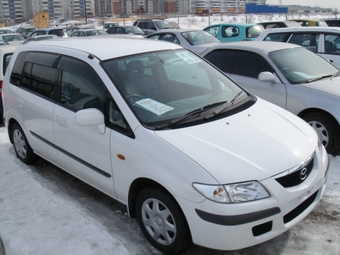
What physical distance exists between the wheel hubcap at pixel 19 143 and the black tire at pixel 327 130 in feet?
12.9

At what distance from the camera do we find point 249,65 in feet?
20.2

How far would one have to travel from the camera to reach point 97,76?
11.7 ft

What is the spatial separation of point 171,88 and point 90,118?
34.6 inches

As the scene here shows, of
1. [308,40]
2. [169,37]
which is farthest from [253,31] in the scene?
[308,40]

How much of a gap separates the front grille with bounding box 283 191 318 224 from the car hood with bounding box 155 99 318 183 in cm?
34

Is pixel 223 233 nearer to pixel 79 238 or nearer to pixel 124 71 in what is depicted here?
pixel 79 238

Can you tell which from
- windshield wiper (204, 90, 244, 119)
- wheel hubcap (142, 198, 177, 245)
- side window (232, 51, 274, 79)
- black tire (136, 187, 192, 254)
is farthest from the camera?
side window (232, 51, 274, 79)

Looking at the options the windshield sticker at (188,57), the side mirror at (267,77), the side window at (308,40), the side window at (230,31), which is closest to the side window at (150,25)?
the side window at (230,31)

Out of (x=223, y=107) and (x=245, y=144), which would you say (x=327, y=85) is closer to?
(x=223, y=107)

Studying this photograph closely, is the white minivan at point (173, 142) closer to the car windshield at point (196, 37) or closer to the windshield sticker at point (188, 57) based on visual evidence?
the windshield sticker at point (188, 57)

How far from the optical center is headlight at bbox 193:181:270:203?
2678 millimetres

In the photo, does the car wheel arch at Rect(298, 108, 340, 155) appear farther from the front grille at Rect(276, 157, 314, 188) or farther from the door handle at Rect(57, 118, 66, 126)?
the door handle at Rect(57, 118, 66, 126)

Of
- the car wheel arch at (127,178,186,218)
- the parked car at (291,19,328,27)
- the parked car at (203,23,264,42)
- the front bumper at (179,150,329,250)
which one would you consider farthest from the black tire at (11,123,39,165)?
the parked car at (291,19,328,27)

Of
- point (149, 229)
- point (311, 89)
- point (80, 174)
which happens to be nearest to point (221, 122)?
point (149, 229)
